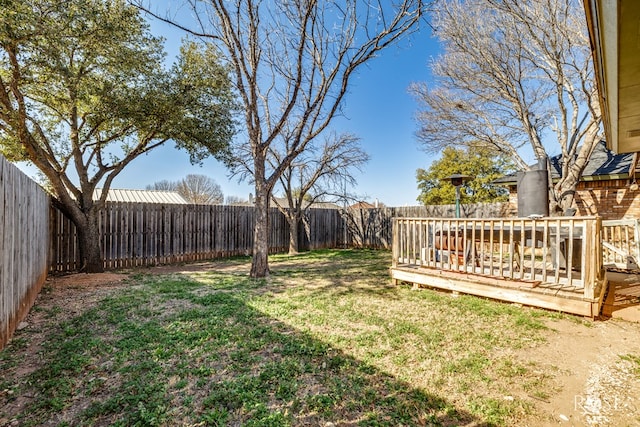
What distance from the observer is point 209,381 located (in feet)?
7.30

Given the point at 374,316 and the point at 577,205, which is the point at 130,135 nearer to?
the point at 374,316

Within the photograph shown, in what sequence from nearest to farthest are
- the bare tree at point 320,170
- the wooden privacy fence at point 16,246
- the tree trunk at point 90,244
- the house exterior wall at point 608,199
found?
1. the wooden privacy fence at point 16,246
2. the tree trunk at point 90,244
3. the house exterior wall at point 608,199
4. the bare tree at point 320,170

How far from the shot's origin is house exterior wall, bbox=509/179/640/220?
779 cm

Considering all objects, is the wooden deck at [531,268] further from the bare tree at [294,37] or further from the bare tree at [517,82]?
the bare tree at [517,82]

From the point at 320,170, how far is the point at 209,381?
30.9 feet

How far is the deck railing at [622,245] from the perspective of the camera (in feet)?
18.1

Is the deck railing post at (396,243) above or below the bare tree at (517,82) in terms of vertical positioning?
below

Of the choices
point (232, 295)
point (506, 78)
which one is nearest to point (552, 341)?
point (232, 295)

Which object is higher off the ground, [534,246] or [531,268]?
[534,246]

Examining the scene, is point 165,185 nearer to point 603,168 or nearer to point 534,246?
point 534,246

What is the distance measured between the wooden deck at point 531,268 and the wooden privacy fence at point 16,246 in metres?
5.14

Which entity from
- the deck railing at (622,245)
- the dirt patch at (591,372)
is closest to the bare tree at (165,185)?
the deck railing at (622,245)

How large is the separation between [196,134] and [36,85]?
10.3ft

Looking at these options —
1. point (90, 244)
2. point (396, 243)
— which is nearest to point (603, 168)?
point (396, 243)
